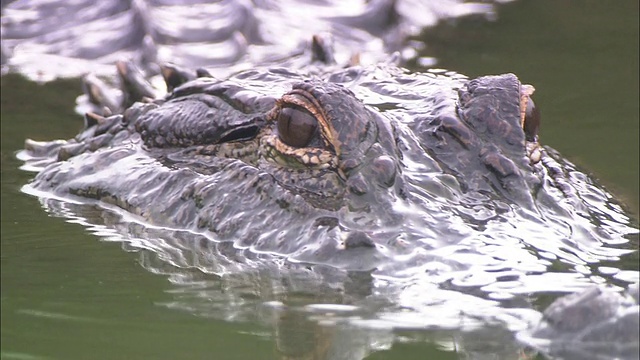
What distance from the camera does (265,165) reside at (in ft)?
14.2

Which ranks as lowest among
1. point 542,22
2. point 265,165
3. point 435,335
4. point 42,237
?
point 542,22

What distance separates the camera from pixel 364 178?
155 inches

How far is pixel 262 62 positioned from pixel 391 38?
1411mm

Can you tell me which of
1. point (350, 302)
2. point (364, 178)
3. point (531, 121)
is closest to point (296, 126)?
point (364, 178)

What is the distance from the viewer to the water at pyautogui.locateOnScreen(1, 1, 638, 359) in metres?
2.85

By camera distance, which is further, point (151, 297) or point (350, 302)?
point (151, 297)

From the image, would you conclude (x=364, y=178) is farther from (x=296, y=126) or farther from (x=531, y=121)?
(x=531, y=121)

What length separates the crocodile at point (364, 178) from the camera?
3.58 m

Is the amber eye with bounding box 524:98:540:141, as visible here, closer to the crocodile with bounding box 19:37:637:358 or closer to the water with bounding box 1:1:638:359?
the crocodile with bounding box 19:37:637:358

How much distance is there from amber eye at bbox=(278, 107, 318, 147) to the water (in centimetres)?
68

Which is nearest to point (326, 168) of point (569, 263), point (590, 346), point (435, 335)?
point (569, 263)

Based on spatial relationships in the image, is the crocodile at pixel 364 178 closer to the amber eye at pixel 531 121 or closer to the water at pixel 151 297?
the amber eye at pixel 531 121

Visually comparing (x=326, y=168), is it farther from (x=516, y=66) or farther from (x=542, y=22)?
(x=542, y=22)

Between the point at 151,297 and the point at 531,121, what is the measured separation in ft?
5.86
